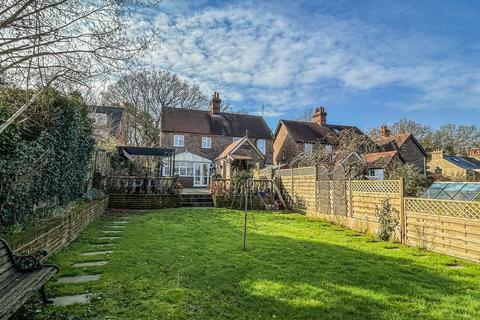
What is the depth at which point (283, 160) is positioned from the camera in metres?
31.6

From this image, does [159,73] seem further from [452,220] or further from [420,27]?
[452,220]

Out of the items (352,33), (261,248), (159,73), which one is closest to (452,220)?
(261,248)

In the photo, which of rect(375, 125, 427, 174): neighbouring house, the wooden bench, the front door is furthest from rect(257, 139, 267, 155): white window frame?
the wooden bench

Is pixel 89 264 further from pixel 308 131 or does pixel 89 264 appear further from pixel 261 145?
pixel 308 131

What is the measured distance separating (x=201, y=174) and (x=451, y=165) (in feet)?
96.8

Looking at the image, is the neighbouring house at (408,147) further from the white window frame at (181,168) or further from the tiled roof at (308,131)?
the white window frame at (181,168)

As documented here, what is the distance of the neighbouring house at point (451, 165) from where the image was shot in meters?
32.4

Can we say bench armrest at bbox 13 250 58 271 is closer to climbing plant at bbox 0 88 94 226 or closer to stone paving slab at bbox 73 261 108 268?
stone paving slab at bbox 73 261 108 268

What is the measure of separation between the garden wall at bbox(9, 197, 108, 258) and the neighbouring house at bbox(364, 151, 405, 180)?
75.7 ft

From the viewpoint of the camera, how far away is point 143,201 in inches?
595

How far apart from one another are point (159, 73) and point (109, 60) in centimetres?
2979

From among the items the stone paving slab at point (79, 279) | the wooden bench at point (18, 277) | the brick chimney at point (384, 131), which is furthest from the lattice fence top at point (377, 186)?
the brick chimney at point (384, 131)

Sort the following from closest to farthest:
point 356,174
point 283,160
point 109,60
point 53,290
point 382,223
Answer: point 53,290
point 109,60
point 382,223
point 356,174
point 283,160

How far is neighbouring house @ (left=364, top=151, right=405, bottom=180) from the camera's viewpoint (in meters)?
25.3
